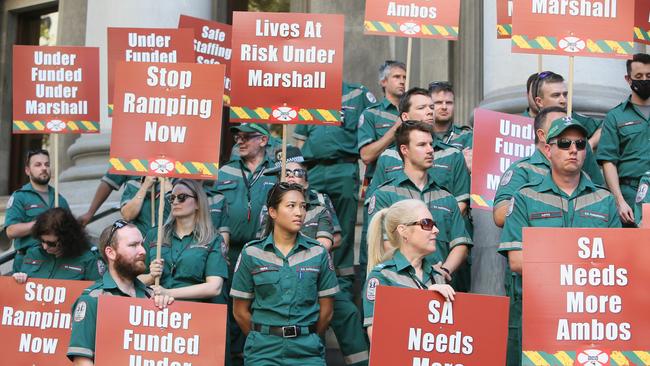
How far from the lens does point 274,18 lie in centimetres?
953

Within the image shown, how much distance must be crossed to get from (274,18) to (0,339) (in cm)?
308

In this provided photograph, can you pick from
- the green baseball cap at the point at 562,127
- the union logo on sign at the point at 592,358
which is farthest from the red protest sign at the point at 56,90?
the union logo on sign at the point at 592,358

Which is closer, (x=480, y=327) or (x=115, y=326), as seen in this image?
(x=480, y=327)

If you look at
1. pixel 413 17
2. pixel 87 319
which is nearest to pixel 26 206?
pixel 413 17

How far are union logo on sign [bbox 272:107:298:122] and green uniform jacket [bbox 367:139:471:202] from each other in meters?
0.88

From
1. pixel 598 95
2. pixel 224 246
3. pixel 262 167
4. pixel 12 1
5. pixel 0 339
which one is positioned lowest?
pixel 0 339

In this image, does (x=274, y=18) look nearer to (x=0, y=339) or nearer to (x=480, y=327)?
(x=0, y=339)

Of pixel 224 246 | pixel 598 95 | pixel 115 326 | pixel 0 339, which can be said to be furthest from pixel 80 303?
pixel 598 95

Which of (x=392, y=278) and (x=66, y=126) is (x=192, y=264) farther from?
(x=66, y=126)

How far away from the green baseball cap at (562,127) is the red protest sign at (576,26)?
1198 mm

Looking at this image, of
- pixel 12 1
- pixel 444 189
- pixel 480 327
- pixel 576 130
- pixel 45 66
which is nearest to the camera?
pixel 480 327

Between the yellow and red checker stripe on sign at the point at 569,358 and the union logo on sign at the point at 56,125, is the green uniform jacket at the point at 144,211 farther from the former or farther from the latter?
the yellow and red checker stripe on sign at the point at 569,358

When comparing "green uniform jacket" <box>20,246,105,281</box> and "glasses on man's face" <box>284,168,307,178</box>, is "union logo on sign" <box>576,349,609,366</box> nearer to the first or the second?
"glasses on man's face" <box>284,168,307,178</box>

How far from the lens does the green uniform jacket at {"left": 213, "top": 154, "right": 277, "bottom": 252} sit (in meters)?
9.51
